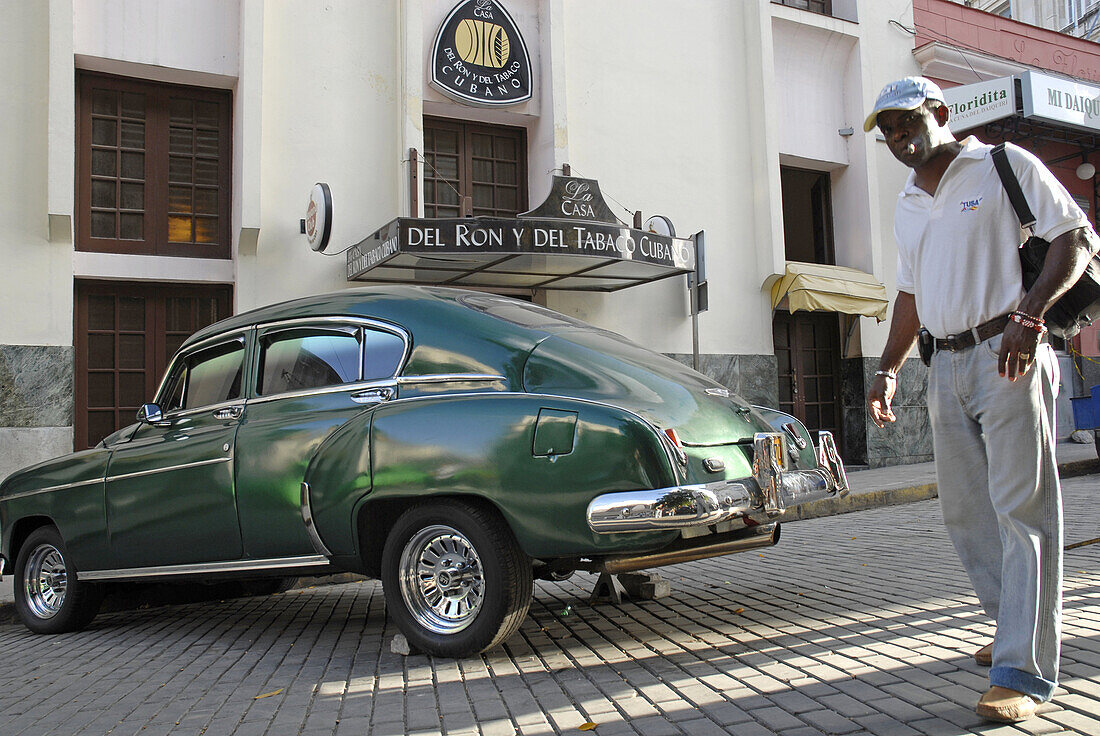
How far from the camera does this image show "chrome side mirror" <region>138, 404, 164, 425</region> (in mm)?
5219

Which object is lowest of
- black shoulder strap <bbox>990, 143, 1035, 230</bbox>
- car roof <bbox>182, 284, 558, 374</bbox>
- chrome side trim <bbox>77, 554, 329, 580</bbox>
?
chrome side trim <bbox>77, 554, 329, 580</bbox>

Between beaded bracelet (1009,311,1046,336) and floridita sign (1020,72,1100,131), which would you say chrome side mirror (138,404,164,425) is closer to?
beaded bracelet (1009,311,1046,336)

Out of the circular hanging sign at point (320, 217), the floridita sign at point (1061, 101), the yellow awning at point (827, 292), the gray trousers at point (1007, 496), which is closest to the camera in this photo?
the gray trousers at point (1007, 496)

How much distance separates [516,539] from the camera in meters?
3.82

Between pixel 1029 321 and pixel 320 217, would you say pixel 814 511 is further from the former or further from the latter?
pixel 1029 321

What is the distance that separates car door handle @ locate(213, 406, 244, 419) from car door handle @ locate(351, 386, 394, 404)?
2.66 feet

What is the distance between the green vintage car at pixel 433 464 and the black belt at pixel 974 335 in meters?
1.00

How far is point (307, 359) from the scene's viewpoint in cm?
471

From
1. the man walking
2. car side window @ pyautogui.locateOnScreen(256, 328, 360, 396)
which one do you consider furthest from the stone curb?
car side window @ pyautogui.locateOnScreen(256, 328, 360, 396)

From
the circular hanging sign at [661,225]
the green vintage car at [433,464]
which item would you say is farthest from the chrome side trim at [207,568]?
the circular hanging sign at [661,225]

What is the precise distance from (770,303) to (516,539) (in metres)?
11.0

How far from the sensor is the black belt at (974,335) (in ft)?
10.0

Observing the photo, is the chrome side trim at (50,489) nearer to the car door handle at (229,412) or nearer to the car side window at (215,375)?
the car side window at (215,375)

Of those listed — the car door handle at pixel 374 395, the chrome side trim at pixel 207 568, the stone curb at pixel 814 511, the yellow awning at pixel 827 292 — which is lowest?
the stone curb at pixel 814 511
